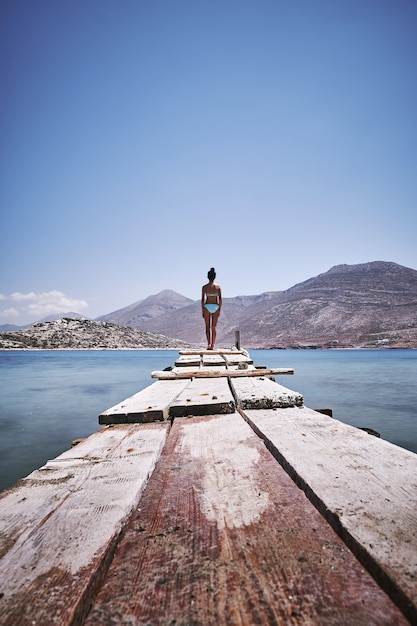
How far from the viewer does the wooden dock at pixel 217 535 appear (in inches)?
22.2

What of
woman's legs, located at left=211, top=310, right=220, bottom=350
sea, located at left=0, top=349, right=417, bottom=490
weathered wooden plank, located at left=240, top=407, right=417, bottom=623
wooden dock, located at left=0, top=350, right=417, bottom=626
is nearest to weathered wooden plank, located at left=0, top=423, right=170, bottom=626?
wooden dock, located at left=0, top=350, right=417, bottom=626

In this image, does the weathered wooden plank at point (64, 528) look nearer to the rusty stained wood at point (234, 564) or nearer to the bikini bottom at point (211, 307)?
the rusty stained wood at point (234, 564)

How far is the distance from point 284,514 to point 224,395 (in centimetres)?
149

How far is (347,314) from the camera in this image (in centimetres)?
7556

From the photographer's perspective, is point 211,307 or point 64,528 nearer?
point 64,528

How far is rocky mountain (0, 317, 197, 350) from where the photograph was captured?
4800 cm

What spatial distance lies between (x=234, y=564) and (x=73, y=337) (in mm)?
54674

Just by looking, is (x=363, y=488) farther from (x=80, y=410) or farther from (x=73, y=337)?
(x=73, y=337)

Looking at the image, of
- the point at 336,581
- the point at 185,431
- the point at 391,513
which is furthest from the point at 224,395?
the point at 336,581

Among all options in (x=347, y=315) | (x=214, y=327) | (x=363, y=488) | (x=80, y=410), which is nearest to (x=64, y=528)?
(x=363, y=488)

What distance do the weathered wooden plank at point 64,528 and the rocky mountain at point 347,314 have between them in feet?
211

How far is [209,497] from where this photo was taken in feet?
3.21

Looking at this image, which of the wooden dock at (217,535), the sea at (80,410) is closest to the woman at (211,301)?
the sea at (80,410)

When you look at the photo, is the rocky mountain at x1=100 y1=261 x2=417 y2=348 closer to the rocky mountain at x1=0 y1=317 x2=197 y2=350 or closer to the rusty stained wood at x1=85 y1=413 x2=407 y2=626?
the rocky mountain at x1=0 y1=317 x2=197 y2=350
